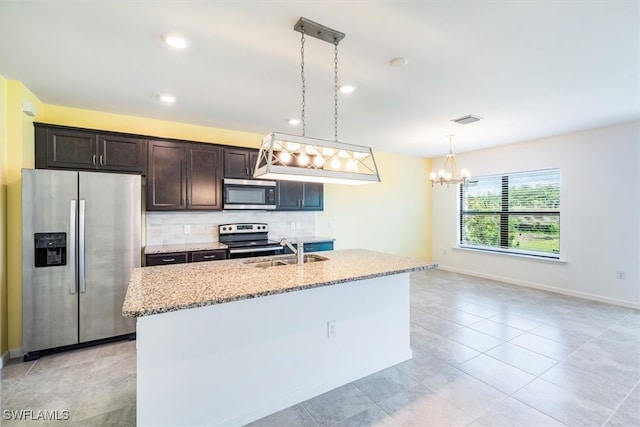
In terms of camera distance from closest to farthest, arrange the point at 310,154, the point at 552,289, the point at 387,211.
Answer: the point at 310,154
the point at 552,289
the point at 387,211

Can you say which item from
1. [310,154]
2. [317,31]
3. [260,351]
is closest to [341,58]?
[317,31]

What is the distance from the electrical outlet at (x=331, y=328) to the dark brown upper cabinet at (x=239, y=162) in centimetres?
256

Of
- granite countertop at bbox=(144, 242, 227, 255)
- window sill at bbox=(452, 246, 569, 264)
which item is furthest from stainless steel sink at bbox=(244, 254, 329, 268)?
window sill at bbox=(452, 246, 569, 264)

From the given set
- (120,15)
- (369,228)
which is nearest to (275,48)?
(120,15)

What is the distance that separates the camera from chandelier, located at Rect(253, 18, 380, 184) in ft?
6.55

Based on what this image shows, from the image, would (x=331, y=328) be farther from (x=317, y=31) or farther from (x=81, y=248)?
(x=81, y=248)

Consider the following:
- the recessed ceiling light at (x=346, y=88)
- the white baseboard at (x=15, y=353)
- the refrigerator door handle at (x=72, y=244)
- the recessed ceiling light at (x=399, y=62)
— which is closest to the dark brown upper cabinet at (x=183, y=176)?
the refrigerator door handle at (x=72, y=244)

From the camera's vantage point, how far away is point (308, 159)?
2330 millimetres

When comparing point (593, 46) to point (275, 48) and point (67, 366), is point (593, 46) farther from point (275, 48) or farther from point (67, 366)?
point (67, 366)

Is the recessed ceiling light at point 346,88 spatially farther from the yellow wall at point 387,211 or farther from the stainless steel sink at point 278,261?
the yellow wall at point 387,211

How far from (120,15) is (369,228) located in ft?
16.5

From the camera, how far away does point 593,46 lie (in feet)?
7.16

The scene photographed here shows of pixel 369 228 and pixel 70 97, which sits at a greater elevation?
pixel 70 97

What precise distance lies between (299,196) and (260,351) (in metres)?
2.95
